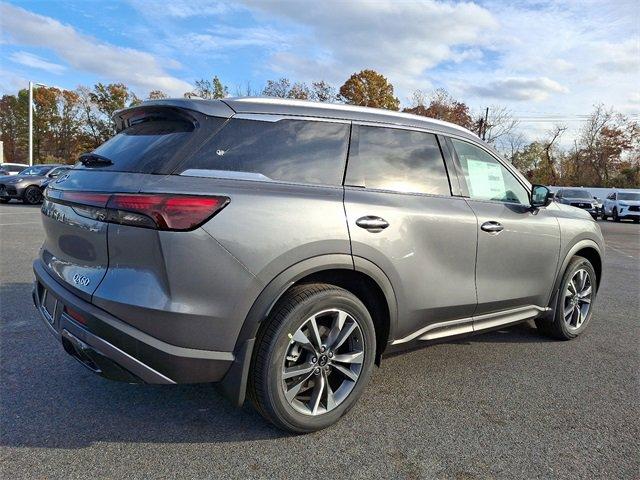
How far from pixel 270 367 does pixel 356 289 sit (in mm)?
744

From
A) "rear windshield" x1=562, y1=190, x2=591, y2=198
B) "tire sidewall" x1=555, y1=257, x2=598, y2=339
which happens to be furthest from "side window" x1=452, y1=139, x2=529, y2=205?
"rear windshield" x1=562, y1=190, x2=591, y2=198

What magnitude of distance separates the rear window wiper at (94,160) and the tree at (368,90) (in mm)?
43313

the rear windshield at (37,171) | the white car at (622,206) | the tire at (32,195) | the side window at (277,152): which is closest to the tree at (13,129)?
the rear windshield at (37,171)

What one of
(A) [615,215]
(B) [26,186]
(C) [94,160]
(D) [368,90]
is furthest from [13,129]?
(C) [94,160]

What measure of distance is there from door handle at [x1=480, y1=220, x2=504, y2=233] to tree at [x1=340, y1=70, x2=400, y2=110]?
140ft

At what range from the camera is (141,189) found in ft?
7.50

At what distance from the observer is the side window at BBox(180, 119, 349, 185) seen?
246cm

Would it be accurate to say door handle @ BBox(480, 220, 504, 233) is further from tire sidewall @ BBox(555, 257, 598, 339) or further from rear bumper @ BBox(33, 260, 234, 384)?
rear bumper @ BBox(33, 260, 234, 384)

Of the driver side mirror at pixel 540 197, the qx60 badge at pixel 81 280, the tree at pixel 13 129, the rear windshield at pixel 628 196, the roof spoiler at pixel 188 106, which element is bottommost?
the qx60 badge at pixel 81 280

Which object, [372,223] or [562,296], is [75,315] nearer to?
[372,223]

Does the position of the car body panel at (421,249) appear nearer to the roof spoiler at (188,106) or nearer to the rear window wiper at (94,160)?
the roof spoiler at (188,106)

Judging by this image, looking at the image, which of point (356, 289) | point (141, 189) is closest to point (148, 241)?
point (141, 189)

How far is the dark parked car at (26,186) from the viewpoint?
1720 centimetres

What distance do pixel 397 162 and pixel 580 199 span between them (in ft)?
92.6
